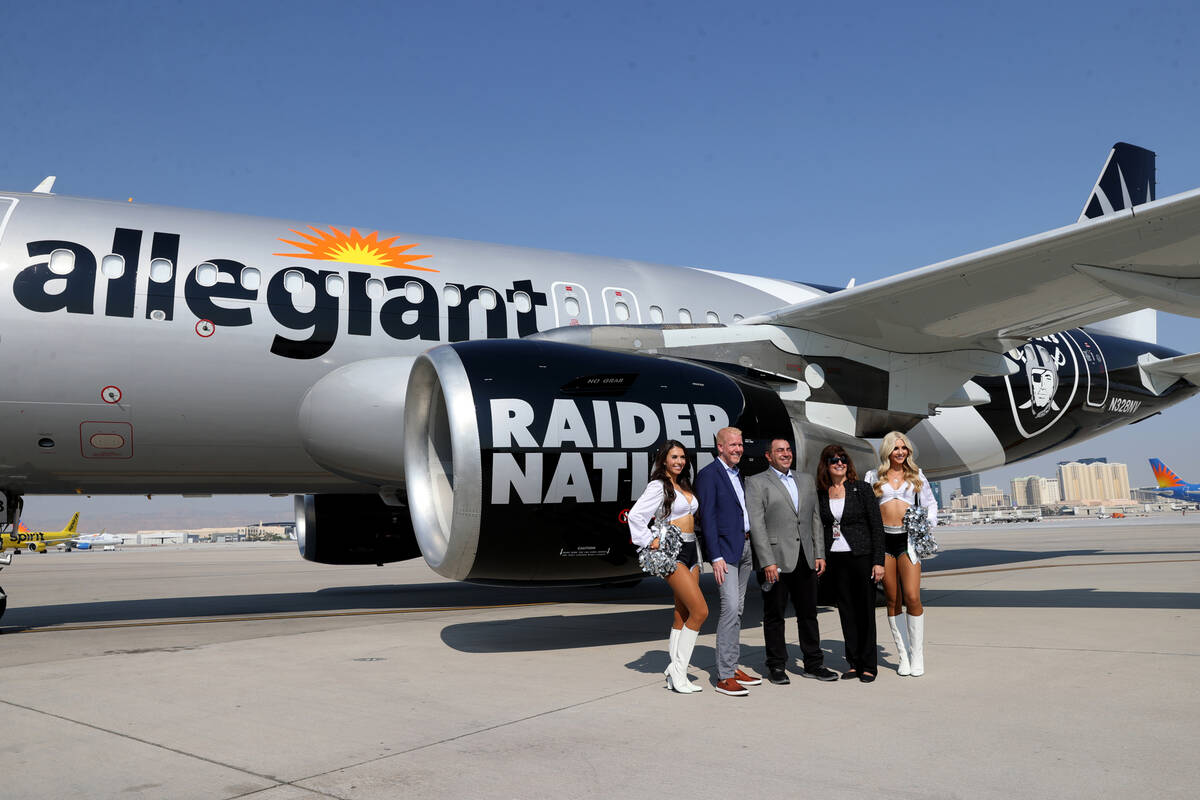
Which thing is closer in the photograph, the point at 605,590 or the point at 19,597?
the point at 605,590

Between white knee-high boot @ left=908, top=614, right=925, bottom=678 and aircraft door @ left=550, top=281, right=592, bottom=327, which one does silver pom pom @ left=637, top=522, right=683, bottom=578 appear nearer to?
white knee-high boot @ left=908, top=614, right=925, bottom=678

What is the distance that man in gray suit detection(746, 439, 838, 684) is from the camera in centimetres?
508

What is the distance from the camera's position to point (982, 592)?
942cm

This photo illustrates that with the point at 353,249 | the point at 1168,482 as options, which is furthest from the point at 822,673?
the point at 1168,482

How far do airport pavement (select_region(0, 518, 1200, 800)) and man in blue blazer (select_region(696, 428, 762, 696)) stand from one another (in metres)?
0.21

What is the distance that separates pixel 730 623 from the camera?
485 cm

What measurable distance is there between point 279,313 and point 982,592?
7802 mm

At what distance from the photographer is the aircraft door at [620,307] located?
30.8 ft

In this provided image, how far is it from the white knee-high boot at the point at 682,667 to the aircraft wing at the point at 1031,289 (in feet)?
13.0

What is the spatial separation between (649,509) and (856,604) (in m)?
1.39

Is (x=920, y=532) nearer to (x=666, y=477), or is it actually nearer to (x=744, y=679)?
(x=744, y=679)

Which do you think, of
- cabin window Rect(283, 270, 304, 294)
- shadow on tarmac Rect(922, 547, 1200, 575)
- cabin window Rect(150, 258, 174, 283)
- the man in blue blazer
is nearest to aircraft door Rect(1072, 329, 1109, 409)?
shadow on tarmac Rect(922, 547, 1200, 575)

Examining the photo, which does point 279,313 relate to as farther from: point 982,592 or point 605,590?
point 982,592

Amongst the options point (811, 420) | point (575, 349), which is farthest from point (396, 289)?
point (811, 420)
